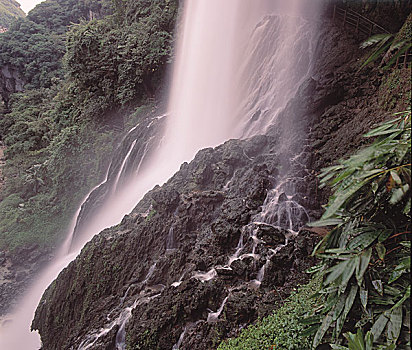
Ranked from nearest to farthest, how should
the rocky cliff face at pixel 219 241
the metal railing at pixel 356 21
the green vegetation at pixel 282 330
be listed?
1. the green vegetation at pixel 282 330
2. the rocky cliff face at pixel 219 241
3. the metal railing at pixel 356 21

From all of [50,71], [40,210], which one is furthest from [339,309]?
[50,71]

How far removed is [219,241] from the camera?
5.91m

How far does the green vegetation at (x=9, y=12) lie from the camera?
152 ft

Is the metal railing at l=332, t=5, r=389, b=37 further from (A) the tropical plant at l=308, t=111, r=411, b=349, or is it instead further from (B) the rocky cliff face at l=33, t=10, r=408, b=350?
(A) the tropical plant at l=308, t=111, r=411, b=349

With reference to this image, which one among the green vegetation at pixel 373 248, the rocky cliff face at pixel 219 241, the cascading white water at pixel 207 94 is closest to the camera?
the green vegetation at pixel 373 248

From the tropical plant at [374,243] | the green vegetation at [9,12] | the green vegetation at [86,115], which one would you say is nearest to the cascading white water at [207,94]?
the green vegetation at [86,115]

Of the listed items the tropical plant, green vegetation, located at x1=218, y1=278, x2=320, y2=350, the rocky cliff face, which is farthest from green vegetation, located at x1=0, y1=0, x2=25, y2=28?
the tropical plant

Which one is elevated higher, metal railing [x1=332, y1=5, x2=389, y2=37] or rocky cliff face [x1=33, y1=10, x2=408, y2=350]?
metal railing [x1=332, y1=5, x2=389, y2=37]

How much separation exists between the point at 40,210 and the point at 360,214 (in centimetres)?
1445

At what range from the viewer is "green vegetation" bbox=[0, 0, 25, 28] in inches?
1820

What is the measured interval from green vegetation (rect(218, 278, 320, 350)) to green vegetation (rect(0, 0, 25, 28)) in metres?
54.5

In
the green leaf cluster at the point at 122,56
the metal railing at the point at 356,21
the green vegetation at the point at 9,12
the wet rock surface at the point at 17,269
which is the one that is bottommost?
the wet rock surface at the point at 17,269

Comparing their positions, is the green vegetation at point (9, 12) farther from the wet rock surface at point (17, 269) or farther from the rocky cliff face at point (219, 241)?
the rocky cliff face at point (219, 241)

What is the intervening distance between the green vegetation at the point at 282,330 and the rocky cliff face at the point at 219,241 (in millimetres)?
211
